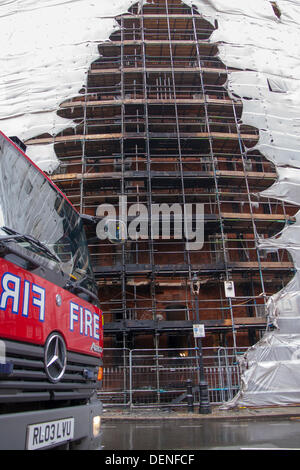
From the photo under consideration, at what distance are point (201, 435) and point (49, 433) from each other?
517 centimetres

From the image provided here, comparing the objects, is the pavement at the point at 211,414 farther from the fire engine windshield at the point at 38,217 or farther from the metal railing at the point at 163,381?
the fire engine windshield at the point at 38,217

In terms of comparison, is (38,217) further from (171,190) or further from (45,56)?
(45,56)

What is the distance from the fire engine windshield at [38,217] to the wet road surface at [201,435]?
354 centimetres

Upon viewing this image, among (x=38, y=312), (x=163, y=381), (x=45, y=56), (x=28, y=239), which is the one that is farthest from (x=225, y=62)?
(x=38, y=312)

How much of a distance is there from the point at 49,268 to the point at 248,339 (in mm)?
14270

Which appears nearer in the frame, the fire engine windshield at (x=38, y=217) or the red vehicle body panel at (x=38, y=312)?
the red vehicle body panel at (x=38, y=312)

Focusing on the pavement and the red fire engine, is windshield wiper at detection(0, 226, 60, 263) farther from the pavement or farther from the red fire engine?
the pavement

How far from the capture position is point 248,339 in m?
15.6

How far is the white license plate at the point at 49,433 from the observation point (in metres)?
2.43

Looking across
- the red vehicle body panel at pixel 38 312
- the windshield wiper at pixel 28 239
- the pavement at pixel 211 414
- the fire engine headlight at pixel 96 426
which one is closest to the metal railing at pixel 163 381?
the pavement at pixel 211 414

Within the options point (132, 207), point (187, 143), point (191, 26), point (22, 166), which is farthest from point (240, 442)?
point (191, 26)

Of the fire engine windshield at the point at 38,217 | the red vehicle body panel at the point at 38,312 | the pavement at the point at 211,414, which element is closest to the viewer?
the red vehicle body panel at the point at 38,312

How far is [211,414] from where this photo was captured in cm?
987

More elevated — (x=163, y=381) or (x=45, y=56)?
(x=45, y=56)
